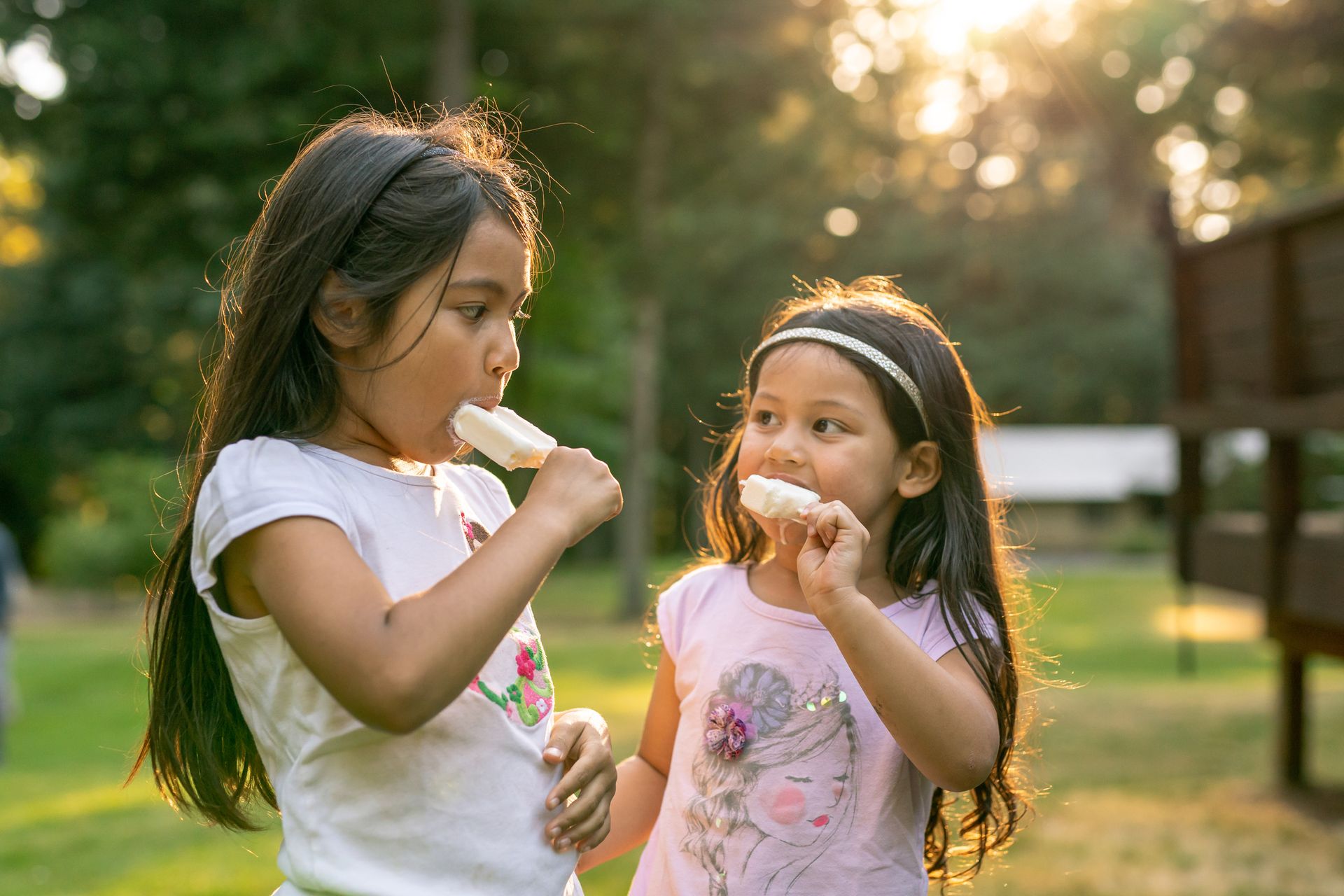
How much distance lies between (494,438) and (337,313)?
317 mm

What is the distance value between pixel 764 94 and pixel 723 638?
15.1 metres

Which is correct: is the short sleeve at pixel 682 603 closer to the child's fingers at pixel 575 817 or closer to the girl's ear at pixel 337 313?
the child's fingers at pixel 575 817

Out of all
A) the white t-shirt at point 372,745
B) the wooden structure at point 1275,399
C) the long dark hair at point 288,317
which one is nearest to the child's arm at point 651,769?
the white t-shirt at point 372,745

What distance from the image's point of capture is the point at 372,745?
1819mm

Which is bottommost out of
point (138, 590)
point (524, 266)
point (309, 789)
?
point (138, 590)

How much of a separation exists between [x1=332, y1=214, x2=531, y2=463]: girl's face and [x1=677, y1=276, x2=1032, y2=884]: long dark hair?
0.75 metres

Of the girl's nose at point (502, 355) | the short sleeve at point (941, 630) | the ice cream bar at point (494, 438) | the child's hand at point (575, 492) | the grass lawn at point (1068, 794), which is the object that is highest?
the girl's nose at point (502, 355)

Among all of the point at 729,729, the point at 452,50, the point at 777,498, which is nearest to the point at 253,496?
the point at 777,498

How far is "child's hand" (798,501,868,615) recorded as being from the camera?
6.85 feet

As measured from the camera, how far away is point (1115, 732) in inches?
372

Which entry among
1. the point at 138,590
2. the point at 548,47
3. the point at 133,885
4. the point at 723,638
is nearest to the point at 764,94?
the point at 548,47

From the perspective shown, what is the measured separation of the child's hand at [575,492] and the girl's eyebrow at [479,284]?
279mm

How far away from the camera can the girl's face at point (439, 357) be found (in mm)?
1893

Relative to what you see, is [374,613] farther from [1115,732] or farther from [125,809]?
[1115,732]
